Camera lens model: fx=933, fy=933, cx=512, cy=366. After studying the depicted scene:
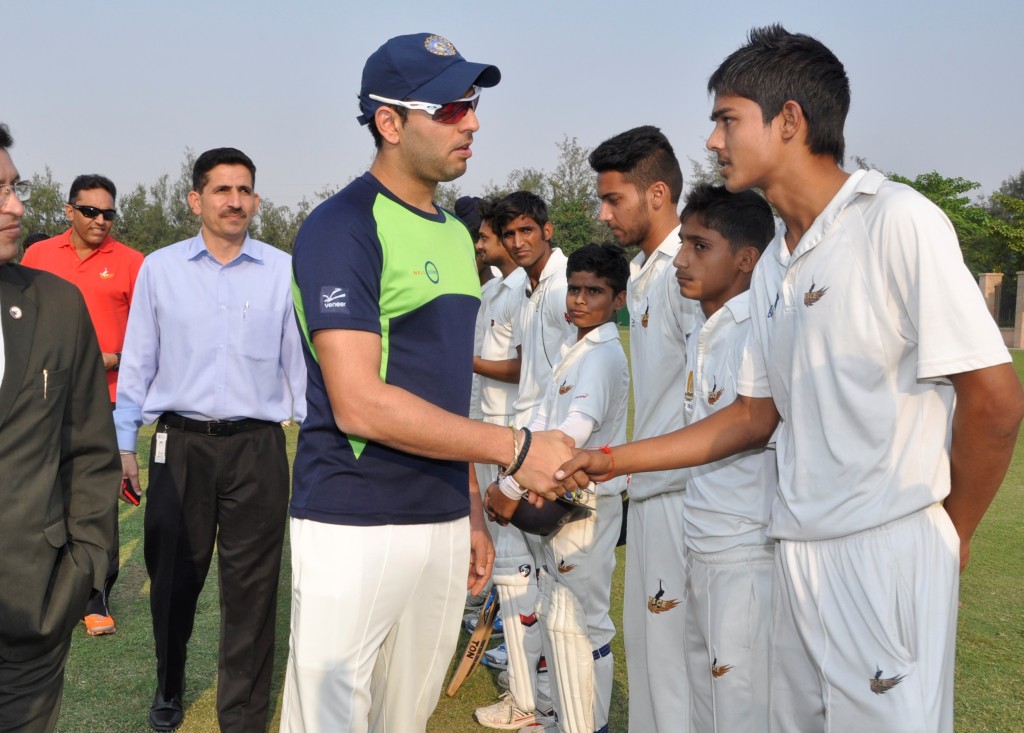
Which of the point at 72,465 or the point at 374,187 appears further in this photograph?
the point at 72,465

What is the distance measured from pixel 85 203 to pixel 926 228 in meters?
5.97

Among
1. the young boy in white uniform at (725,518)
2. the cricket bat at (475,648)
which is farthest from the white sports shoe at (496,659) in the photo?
the young boy in white uniform at (725,518)

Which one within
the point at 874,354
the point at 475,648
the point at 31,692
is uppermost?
the point at 874,354

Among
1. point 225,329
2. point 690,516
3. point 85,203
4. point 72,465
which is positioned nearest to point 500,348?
point 225,329

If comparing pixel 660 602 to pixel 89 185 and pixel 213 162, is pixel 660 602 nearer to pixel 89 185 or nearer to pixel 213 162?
pixel 213 162

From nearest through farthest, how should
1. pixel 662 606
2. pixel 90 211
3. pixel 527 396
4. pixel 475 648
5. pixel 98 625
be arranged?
pixel 662 606
pixel 475 648
pixel 527 396
pixel 98 625
pixel 90 211

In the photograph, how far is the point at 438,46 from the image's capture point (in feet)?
9.29

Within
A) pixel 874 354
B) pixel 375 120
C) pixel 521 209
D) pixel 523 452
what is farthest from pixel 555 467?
pixel 521 209

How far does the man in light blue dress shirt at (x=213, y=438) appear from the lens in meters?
4.65

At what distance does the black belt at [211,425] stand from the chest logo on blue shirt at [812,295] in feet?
10.2

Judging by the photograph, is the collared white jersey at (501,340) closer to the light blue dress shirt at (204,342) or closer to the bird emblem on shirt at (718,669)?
the light blue dress shirt at (204,342)

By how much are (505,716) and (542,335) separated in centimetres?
213

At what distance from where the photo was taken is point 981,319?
221cm

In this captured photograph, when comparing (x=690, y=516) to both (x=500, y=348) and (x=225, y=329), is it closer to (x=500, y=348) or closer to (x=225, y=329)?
(x=225, y=329)
